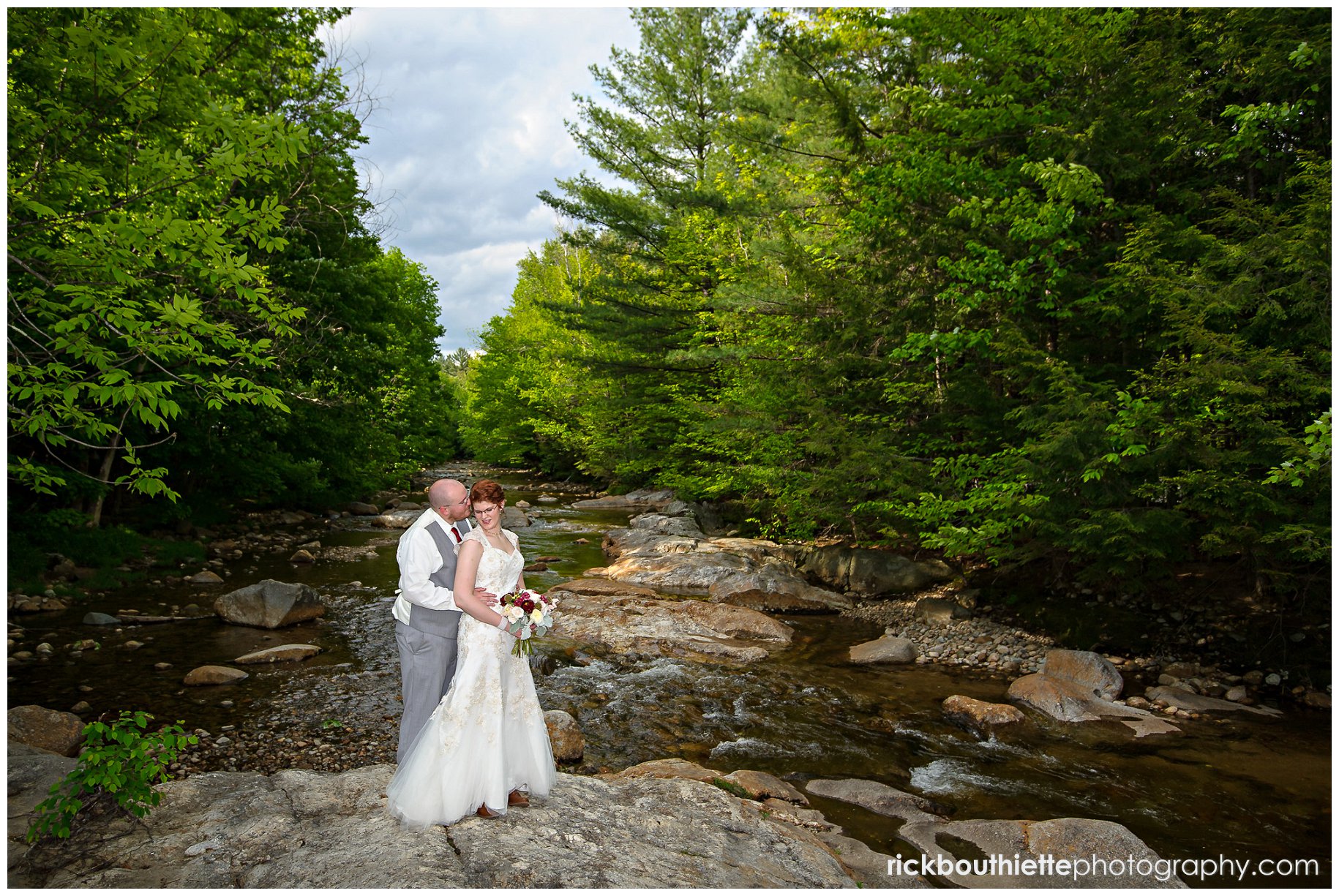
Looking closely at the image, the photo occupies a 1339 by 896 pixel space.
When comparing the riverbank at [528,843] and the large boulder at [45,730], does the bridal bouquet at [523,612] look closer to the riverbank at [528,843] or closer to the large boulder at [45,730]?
the riverbank at [528,843]

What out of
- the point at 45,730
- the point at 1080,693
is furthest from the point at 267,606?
the point at 1080,693

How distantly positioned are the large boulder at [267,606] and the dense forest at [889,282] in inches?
115

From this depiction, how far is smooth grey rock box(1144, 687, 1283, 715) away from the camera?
8812mm

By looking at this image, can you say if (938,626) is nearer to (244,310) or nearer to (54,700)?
(244,310)

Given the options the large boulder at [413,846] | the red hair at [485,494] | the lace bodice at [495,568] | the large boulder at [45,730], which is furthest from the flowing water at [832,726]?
the red hair at [485,494]

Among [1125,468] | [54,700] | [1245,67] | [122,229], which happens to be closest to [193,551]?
[54,700]

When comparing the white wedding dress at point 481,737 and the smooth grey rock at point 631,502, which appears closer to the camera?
the white wedding dress at point 481,737

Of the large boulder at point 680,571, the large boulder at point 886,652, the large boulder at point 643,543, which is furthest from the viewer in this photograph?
the large boulder at point 643,543

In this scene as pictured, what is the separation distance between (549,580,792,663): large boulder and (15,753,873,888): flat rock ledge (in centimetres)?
589

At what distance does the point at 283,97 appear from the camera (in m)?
14.7

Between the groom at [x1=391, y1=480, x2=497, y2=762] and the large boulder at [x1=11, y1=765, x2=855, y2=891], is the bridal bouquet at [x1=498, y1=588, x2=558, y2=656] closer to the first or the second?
the groom at [x1=391, y1=480, x2=497, y2=762]

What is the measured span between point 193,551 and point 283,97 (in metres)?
9.94

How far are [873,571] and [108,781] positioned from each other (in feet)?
42.4

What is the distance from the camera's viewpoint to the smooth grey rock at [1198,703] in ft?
28.9
